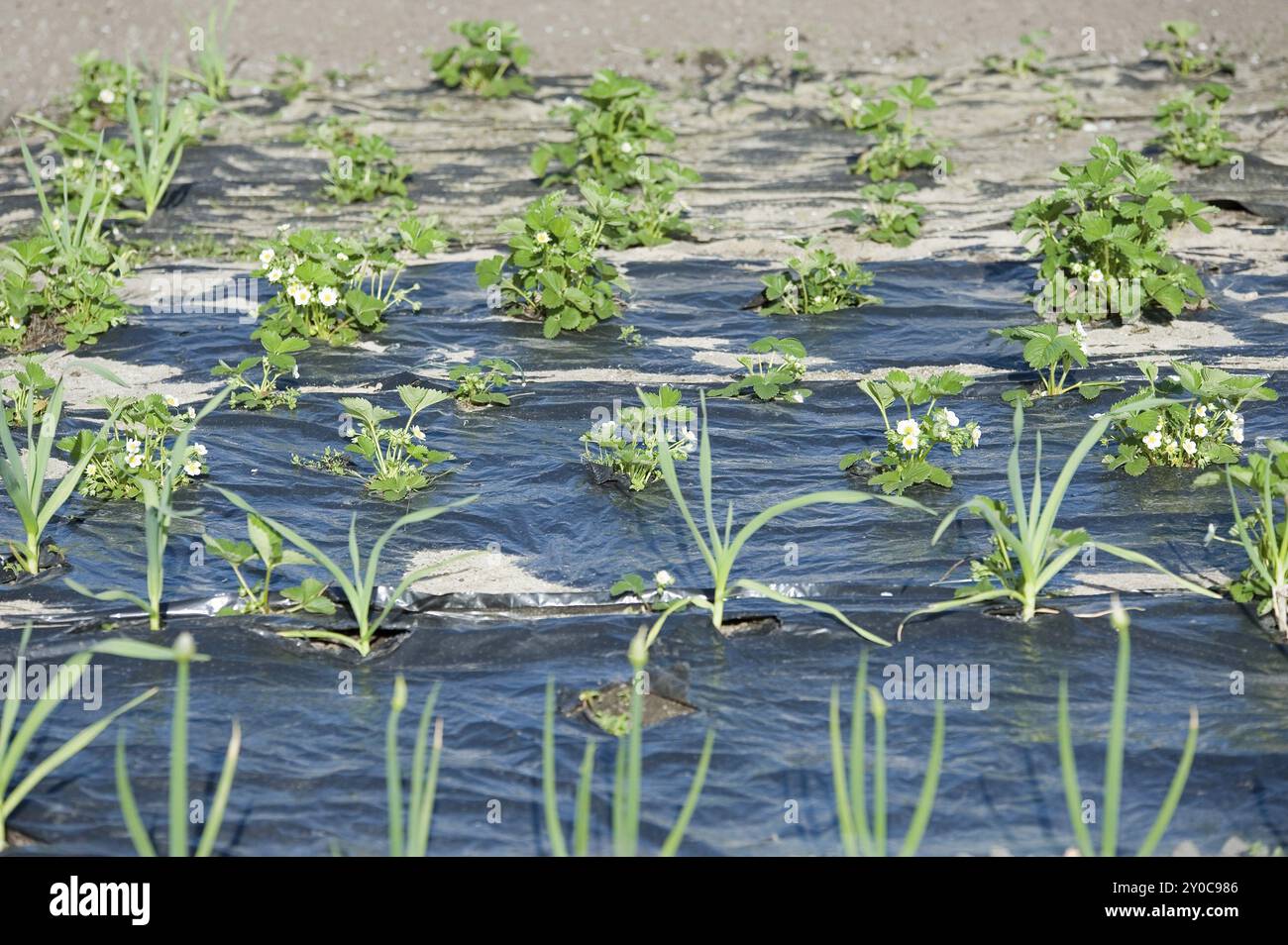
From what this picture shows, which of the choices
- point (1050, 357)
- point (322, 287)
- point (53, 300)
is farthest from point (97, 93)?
point (1050, 357)

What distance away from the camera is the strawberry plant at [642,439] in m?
4.02

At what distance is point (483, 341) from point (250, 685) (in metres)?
2.45

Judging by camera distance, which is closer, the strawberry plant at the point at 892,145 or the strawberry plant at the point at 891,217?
the strawberry plant at the point at 891,217

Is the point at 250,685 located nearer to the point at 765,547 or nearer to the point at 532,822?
the point at 532,822

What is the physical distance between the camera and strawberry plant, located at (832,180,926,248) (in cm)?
615

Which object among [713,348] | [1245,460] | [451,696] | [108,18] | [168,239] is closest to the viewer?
[451,696]

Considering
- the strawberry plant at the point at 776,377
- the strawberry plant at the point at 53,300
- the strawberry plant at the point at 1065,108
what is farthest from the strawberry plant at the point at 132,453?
the strawberry plant at the point at 1065,108

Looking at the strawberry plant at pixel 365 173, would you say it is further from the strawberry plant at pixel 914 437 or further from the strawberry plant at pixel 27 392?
the strawberry plant at pixel 914 437

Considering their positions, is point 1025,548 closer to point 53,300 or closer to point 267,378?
point 267,378

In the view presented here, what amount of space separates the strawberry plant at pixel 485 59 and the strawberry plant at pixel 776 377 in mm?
4388

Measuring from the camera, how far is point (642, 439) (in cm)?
416

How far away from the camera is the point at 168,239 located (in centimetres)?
665
